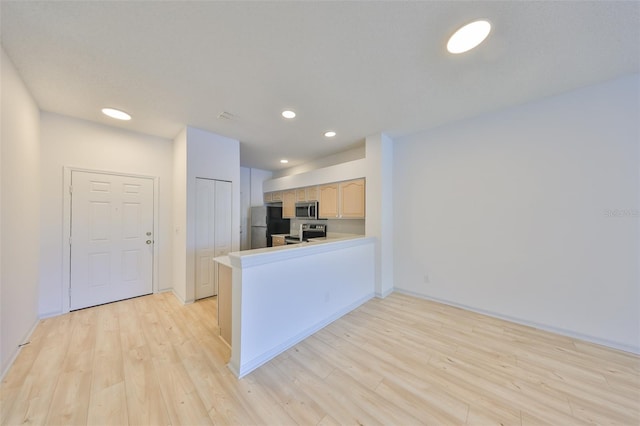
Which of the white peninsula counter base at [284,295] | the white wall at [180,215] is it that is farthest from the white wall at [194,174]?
the white peninsula counter base at [284,295]

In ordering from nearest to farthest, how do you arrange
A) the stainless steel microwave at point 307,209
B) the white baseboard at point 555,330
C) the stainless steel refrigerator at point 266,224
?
the white baseboard at point 555,330, the stainless steel microwave at point 307,209, the stainless steel refrigerator at point 266,224

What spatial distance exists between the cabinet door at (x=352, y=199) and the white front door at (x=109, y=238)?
3193 millimetres

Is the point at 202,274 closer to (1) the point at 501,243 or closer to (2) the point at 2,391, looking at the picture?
(2) the point at 2,391

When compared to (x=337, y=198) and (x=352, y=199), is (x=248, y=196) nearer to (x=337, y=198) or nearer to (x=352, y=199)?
(x=337, y=198)

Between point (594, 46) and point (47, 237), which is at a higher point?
point (594, 46)

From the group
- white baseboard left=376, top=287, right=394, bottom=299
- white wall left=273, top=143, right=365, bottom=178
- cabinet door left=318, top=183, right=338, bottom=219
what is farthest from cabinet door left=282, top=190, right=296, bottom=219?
white baseboard left=376, top=287, right=394, bottom=299

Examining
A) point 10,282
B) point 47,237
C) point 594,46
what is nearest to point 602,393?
point 594,46

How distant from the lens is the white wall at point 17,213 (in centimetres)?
181

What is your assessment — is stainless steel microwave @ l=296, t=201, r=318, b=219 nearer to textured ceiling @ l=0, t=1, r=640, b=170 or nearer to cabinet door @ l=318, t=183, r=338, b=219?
cabinet door @ l=318, t=183, r=338, b=219

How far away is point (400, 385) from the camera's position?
1.69 meters

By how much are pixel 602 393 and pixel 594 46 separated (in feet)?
8.66

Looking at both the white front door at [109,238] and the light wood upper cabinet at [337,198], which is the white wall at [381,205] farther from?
the white front door at [109,238]

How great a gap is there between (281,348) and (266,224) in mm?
3537

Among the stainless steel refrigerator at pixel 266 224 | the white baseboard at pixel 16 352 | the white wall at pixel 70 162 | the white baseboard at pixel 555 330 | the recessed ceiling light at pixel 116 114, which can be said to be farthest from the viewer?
the stainless steel refrigerator at pixel 266 224
